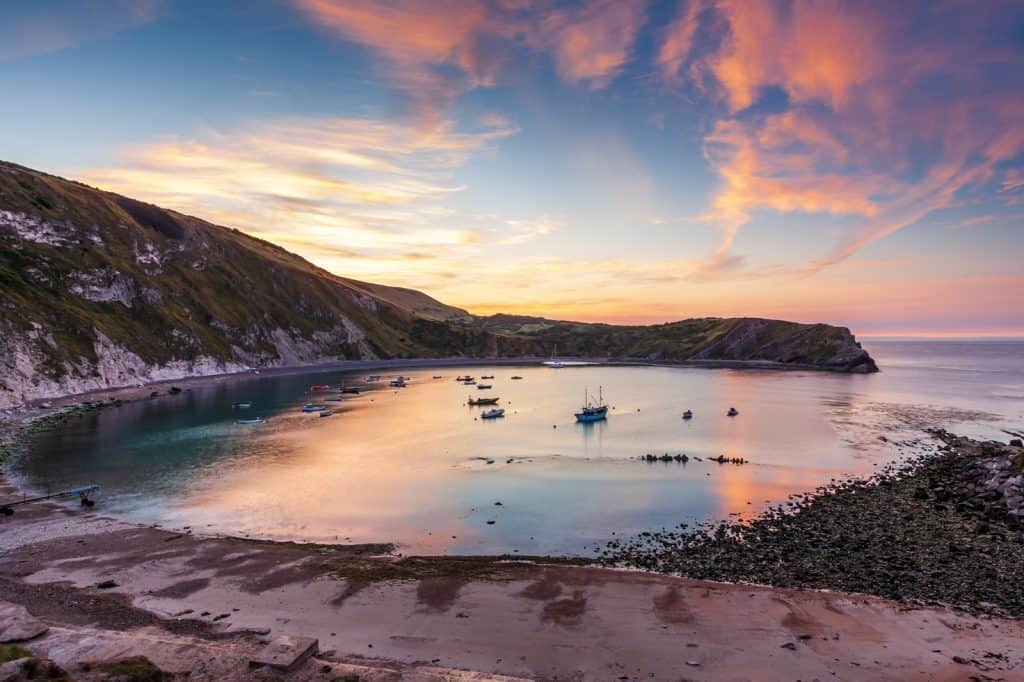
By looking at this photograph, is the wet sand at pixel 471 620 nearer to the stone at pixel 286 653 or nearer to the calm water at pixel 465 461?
the stone at pixel 286 653

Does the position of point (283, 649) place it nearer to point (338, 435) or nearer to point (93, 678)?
point (93, 678)

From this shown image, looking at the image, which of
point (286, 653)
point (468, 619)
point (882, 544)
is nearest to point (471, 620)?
point (468, 619)

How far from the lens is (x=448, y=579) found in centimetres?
3734

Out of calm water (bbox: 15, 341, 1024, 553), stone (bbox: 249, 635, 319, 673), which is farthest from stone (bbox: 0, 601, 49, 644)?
calm water (bbox: 15, 341, 1024, 553)

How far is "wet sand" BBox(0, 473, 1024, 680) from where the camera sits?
86.4ft

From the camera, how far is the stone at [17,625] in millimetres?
25312

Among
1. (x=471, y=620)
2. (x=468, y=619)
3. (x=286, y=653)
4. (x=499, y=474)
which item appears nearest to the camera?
(x=286, y=653)

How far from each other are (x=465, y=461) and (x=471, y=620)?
47.7m

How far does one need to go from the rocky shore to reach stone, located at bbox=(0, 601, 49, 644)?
33.1m

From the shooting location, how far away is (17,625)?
26.8 meters

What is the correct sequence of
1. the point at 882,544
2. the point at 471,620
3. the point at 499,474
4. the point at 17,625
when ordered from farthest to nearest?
the point at 499,474 < the point at 882,544 < the point at 471,620 < the point at 17,625

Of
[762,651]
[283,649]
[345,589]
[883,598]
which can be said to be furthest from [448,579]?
[883,598]

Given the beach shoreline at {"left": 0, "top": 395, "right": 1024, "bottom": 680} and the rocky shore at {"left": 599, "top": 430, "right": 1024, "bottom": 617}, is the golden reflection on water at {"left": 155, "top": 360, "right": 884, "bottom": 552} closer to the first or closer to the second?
the rocky shore at {"left": 599, "top": 430, "right": 1024, "bottom": 617}

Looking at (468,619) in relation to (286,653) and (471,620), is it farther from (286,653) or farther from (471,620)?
(286,653)
